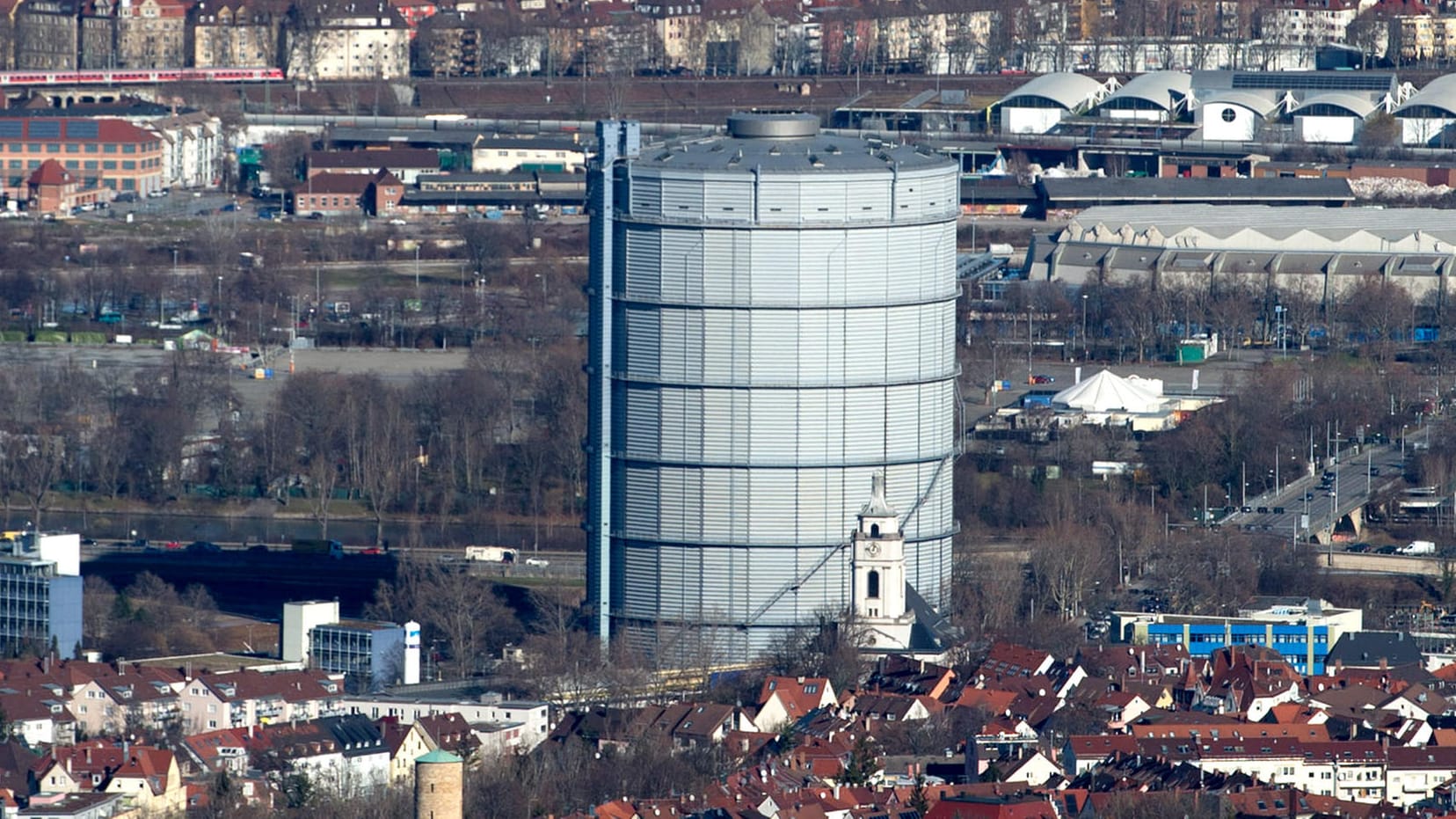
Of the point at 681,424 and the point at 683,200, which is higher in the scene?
the point at 683,200

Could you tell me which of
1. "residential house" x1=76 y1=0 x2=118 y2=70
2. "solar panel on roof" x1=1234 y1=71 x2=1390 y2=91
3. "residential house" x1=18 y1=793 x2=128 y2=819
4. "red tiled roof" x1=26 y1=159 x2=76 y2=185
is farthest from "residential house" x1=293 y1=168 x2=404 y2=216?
"residential house" x1=18 y1=793 x2=128 y2=819

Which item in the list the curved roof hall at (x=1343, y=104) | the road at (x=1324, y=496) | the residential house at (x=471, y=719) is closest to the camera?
the residential house at (x=471, y=719)

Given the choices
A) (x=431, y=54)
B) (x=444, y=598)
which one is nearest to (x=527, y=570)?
(x=444, y=598)

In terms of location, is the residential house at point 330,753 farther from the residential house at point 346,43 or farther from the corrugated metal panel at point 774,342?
the residential house at point 346,43

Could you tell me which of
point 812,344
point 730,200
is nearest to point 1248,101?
point 812,344

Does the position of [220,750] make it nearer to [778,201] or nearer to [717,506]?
[717,506]

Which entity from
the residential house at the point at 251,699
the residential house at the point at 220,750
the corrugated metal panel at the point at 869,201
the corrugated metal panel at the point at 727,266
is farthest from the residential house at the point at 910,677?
the residential house at the point at 220,750

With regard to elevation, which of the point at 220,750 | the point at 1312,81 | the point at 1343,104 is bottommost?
the point at 220,750
